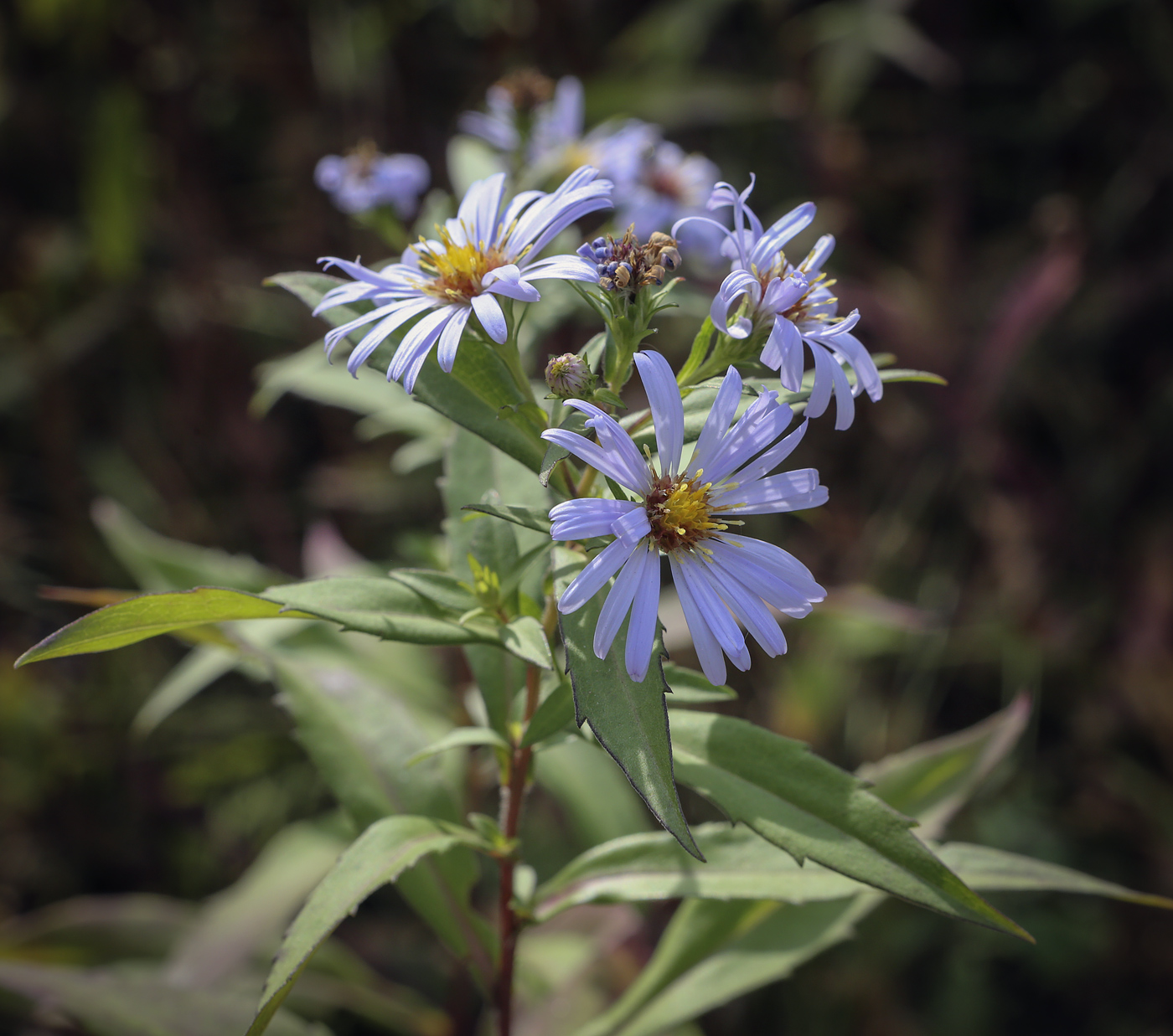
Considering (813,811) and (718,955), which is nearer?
(813,811)

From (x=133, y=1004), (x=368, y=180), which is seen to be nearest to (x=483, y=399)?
(x=368, y=180)

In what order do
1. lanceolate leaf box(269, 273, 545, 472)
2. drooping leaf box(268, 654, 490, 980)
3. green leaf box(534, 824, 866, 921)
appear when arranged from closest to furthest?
lanceolate leaf box(269, 273, 545, 472), green leaf box(534, 824, 866, 921), drooping leaf box(268, 654, 490, 980)

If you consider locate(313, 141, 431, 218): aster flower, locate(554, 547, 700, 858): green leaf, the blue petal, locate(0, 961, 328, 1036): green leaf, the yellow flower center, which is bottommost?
locate(0, 961, 328, 1036): green leaf

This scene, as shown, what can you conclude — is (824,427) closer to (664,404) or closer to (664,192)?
(664,192)

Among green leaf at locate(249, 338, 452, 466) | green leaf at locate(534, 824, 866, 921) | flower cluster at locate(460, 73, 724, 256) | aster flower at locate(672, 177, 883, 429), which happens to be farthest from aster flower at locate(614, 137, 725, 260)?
green leaf at locate(534, 824, 866, 921)

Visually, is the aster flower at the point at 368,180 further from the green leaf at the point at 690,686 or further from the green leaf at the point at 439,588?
the green leaf at the point at 690,686

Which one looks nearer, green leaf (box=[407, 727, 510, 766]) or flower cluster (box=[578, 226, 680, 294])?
flower cluster (box=[578, 226, 680, 294])

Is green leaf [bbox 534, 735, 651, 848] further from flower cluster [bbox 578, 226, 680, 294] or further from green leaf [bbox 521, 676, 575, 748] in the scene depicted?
flower cluster [bbox 578, 226, 680, 294]
